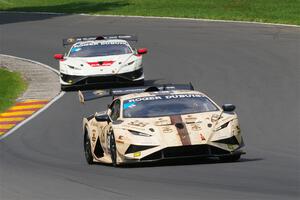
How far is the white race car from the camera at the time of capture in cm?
3028

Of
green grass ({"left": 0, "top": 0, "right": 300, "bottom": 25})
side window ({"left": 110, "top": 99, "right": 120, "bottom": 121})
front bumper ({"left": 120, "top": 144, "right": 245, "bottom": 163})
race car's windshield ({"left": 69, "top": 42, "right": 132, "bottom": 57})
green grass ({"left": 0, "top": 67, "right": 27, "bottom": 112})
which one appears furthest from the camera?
green grass ({"left": 0, "top": 0, "right": 300, "bottom": 25})

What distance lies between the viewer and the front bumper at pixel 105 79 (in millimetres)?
30266

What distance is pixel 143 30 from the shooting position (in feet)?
147

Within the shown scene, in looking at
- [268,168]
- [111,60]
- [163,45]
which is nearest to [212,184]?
Result: [268,168]

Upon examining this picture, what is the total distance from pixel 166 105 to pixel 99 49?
15.3 metres

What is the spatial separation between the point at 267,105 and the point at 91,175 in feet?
37.1

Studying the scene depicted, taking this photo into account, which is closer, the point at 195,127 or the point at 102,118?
the point at 195,127

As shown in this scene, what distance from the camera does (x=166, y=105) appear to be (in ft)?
52.9

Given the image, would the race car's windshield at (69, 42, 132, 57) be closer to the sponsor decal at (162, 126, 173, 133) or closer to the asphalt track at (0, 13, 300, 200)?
the asphalt track at (0, 13, 300, 200)

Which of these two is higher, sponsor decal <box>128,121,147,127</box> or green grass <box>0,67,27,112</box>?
sponsor decal <box>128,121,147,127</box>

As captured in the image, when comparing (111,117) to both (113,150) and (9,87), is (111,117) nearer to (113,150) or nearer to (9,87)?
(113,150)

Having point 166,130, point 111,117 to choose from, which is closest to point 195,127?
point 166,130

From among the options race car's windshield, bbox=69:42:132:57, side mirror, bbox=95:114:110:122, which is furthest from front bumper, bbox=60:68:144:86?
side mirror, bbox=95:114:110:122

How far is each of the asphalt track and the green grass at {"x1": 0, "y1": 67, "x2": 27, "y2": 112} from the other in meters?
1.93
